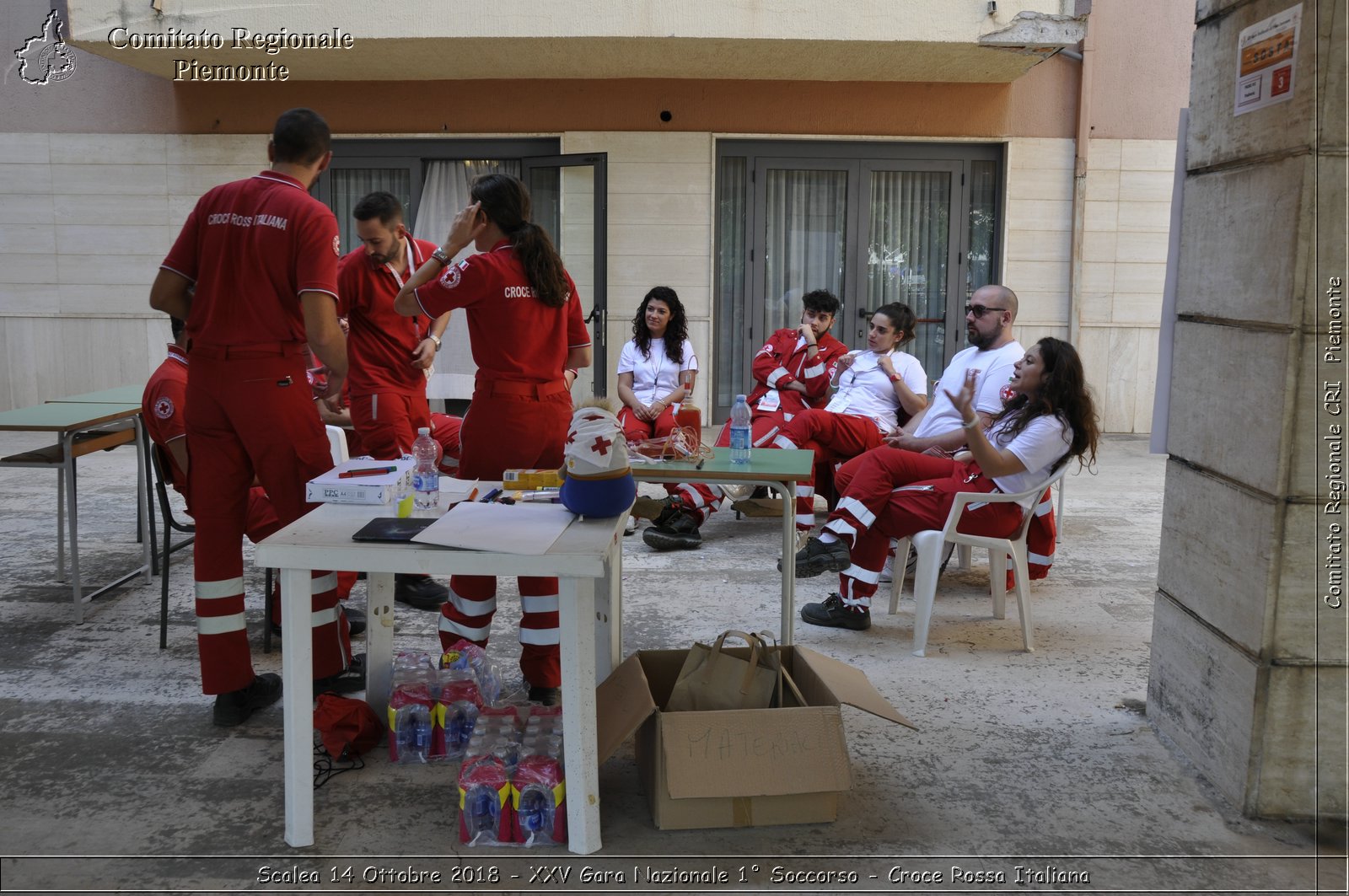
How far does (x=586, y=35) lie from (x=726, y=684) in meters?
6.21

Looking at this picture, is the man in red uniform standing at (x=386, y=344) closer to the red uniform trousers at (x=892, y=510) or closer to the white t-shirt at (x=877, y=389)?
the red uniform trousers at (x=892, y=510)

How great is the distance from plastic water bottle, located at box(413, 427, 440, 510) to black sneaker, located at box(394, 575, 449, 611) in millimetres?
1678

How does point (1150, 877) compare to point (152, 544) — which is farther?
point (152, 544)

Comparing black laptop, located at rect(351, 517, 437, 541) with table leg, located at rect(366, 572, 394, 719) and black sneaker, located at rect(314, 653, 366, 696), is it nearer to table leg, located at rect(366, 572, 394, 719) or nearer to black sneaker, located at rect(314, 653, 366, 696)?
table leg, located at rect(366, 572, 394, 719)

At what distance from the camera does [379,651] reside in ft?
11.0

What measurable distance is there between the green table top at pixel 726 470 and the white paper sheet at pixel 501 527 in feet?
2.80

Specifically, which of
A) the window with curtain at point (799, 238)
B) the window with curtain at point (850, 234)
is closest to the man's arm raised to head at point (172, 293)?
the window with curtain at point (850, 234)

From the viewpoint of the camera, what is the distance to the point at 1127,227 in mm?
9469

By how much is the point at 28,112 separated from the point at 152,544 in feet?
22.0

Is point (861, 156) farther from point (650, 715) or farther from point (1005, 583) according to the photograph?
point (650, 715)

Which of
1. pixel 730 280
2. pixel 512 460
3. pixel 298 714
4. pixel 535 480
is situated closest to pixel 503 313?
pixel 512 460

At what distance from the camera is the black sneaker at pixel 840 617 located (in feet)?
14.5

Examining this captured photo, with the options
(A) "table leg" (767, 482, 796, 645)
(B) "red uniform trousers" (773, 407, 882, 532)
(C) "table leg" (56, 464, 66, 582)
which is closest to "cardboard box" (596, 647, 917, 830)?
(A) "table leg" (767, 482, 796, 645)

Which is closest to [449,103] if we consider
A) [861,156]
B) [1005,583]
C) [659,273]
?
[659,273]
